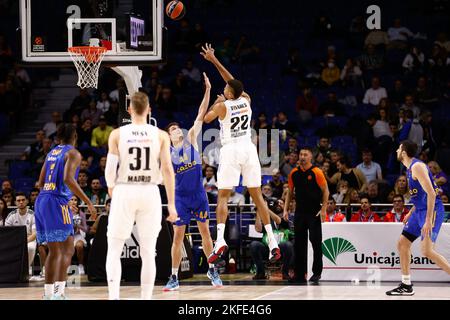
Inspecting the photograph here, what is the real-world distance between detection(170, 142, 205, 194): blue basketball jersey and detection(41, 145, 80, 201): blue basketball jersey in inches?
94.2

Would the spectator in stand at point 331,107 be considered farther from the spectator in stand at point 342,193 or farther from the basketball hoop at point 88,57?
the basketball hoop at point 88,57

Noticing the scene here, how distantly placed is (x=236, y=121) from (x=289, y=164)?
6432mm

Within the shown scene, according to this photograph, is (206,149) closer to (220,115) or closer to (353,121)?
(353,121)

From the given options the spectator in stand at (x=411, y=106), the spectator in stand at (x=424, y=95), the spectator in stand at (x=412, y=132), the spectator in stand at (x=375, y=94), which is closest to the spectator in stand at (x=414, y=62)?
the spectator in stand at (x=424, y=95)

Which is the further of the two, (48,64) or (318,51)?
(318,51)

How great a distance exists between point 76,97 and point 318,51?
6358 millimetres

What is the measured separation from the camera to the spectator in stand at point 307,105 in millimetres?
20641

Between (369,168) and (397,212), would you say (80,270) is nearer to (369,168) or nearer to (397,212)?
(397,212)

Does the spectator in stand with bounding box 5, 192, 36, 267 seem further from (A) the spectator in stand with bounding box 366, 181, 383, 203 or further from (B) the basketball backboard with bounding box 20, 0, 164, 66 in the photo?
(A) the spectator in stand with bounding box 366, 181, 383, 203

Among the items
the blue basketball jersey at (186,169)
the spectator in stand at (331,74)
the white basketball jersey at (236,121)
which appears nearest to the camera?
the white basketball jersey at (236,121)

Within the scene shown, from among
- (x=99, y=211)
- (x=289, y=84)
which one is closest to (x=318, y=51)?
(x=289, y=84)

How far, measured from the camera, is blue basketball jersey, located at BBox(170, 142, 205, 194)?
12.8 m

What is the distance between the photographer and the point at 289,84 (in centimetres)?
2191

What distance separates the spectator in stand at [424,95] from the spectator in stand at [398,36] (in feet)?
6.15
